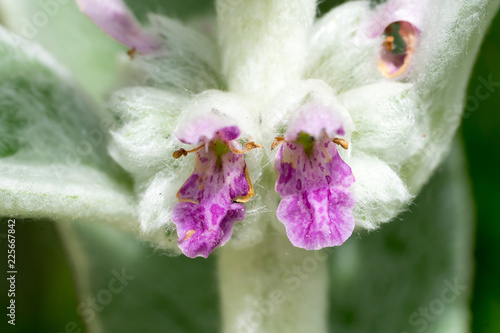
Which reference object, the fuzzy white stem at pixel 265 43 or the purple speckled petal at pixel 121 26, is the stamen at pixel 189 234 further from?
the purple speckled petal at pixel 121 26

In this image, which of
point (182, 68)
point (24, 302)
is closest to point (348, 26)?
point (182, 68)

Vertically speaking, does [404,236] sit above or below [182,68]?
below

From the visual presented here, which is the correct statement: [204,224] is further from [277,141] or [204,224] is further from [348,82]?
[348,82]

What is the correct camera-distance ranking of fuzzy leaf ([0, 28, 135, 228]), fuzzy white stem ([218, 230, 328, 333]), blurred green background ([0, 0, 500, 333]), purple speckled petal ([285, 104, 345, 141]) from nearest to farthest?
purple speckled petal ([285, 104, 345, 141]), fuzzy leaf ([0, 28, 135, 228]), fuzzy white stem ([218, 230, 328, 333]), blurred green background ([0, 0, 500, 333])

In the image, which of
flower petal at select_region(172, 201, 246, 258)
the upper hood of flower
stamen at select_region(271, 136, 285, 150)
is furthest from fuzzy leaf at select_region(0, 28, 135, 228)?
stamen at select_region(271, 136, 285, 150)

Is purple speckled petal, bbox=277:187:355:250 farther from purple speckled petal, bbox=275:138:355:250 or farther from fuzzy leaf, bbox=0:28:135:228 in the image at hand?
fuzzy leaf, bbox=0:28:135:228

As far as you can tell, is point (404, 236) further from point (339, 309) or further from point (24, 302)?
point (24, 302)
